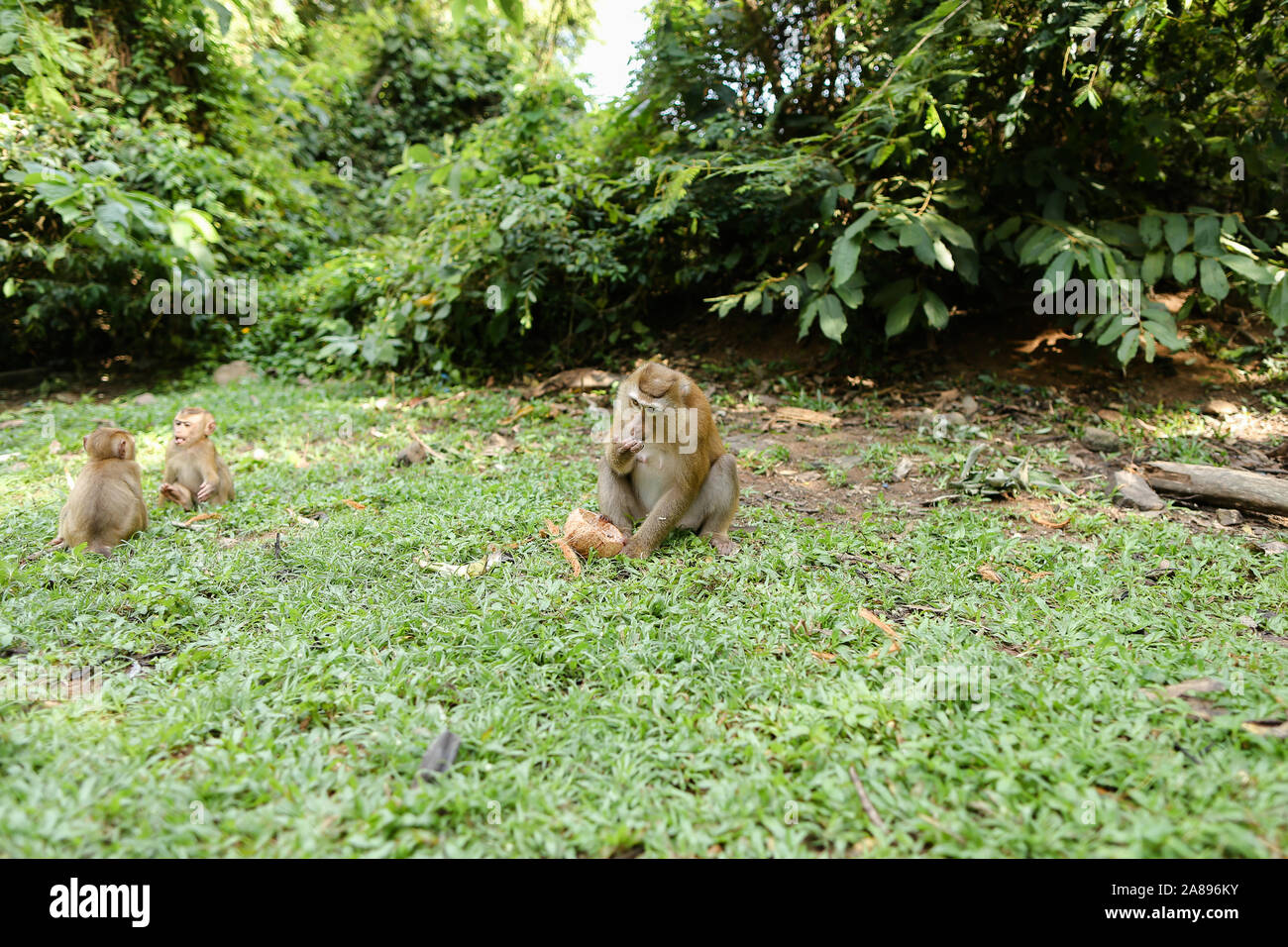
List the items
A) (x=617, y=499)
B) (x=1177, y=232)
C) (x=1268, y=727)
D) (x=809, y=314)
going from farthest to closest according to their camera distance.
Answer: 1. (x=809, y=314)
2. (x=1177, y=232)
3. (x=617, y=499)
4. (x=1268, y=727)

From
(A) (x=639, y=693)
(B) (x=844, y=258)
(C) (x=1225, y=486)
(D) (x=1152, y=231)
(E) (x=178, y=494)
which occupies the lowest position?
(A) (x=639, y=693)

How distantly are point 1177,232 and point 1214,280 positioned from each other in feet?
1.90

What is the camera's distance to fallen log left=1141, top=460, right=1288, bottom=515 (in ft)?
16.7

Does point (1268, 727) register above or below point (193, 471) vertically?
below

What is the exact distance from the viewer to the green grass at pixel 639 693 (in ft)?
7.68

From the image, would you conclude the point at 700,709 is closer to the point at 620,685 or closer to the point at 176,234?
the point at 620,685

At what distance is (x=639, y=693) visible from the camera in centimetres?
307

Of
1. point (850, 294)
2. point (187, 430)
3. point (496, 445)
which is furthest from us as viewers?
point (496, 445)

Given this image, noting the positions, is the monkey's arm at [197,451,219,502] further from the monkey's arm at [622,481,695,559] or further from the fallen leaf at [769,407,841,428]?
the fallen leaf at [769,407,841,428]

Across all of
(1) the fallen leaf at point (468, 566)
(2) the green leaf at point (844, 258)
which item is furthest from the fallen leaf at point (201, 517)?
(2) the green leaf at point (844, 258)

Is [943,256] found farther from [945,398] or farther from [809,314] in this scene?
[945,398]

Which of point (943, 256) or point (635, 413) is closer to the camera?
point (635, 413)

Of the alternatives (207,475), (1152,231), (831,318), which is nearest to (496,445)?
(207,475)

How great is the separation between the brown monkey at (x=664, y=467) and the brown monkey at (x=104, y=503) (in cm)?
299
